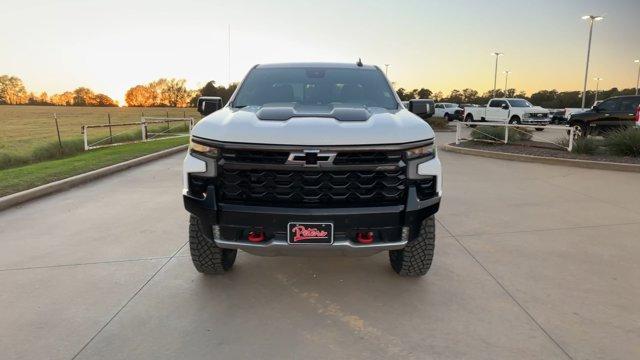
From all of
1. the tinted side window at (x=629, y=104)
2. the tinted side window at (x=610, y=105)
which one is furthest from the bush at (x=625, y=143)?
the tinted side window at (x=610, y=105)

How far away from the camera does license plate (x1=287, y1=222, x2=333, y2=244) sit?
10.0 ft

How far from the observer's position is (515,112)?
24.7m

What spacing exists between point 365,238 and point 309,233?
1.30 feet

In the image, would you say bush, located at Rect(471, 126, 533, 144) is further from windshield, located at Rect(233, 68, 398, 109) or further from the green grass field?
the green grass field

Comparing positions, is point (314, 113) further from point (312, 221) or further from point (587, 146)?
point (587, 146)

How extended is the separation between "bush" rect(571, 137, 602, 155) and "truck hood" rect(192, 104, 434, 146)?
9936 millimetres

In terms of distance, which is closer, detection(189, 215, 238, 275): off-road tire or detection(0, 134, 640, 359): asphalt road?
detection(0, 134, 640, 359): asphalt road

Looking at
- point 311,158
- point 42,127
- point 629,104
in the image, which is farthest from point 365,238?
point 42,127

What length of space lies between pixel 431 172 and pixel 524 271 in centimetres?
162

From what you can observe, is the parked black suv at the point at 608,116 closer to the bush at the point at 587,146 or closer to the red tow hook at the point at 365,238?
the bush at the point at 587,146

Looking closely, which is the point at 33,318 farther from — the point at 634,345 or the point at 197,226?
the point at 634,345

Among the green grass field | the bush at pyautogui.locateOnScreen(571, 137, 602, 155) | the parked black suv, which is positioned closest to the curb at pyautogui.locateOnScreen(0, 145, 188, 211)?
the green grass field

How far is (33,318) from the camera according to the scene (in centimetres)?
321

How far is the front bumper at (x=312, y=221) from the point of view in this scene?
10.0 feet
